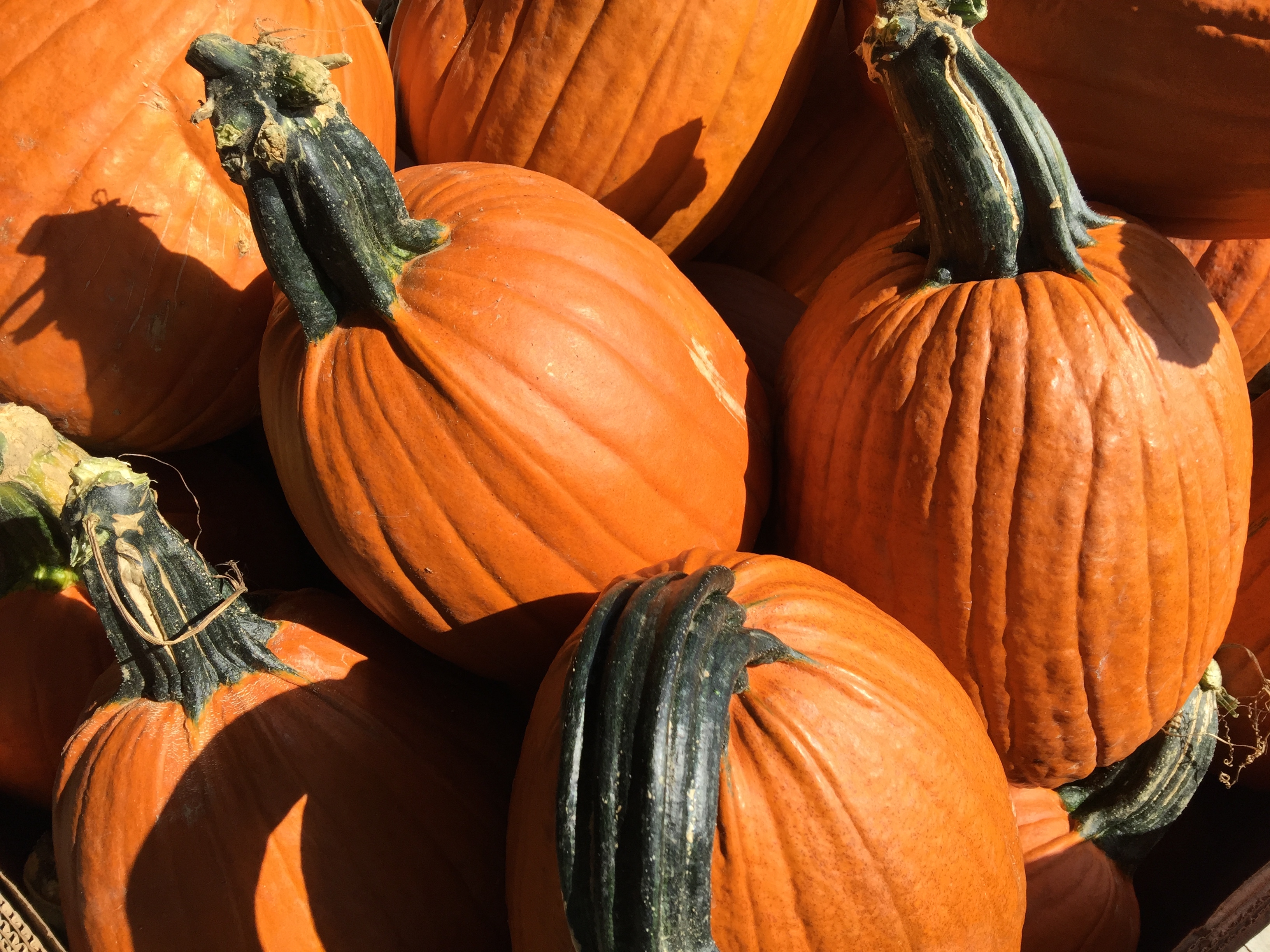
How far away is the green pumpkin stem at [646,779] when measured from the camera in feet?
2.55

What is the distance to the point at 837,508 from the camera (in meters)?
1.32

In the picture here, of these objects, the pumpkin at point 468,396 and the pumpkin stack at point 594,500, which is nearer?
the pumpkin stack at point 594,500

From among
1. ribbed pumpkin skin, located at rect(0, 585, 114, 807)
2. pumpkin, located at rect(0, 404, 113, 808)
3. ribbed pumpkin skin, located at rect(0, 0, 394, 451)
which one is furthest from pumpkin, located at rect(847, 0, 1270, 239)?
ribbed pumpkin skin, located at rect(0, 585, 114, 807)

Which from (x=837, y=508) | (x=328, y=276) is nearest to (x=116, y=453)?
(x=328, y=276)

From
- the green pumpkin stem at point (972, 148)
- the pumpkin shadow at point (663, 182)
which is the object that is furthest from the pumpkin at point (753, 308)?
the green pumpkin stem at point (972, 148)

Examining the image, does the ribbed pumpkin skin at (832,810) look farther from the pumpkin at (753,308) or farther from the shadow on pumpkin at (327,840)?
the pumpkin at (753,308)

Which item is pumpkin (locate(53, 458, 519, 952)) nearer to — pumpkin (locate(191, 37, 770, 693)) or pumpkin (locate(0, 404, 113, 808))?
pumpkin (locate(191, 37, 770, 693))

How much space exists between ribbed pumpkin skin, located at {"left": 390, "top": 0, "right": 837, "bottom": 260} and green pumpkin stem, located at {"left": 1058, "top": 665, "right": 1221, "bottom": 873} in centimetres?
128

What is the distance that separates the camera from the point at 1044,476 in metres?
1.16

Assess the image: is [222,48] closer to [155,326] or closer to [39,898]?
[155,326]

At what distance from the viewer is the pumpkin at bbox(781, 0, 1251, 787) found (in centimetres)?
115

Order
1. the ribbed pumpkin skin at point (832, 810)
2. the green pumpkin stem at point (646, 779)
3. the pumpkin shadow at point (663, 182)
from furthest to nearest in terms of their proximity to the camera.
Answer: the pumpkin shadow at point (663, 182)
the ribbed pumpkin skin at point (832, 810)
the green pumpkin stem at point (646, 779)

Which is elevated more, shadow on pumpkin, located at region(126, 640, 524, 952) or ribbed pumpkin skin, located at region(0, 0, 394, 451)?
ribbed pumpkin skin, located at region(0, 0, 394, 451)

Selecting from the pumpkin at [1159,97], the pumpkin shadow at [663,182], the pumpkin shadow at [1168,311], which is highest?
the pumpkin at [1159,97]
